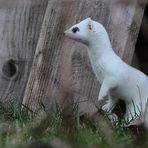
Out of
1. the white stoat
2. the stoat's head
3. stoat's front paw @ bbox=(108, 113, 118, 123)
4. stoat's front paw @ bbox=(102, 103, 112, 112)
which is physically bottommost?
stoat's front paw @ bbox=(108, 113, 118, 123)

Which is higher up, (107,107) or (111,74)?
(111,74)

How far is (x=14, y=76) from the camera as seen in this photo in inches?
160

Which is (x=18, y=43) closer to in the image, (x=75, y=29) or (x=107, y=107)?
(x=75, y=29)

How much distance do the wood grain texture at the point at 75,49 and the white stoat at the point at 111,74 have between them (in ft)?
1.04

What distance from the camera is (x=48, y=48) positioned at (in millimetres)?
3818

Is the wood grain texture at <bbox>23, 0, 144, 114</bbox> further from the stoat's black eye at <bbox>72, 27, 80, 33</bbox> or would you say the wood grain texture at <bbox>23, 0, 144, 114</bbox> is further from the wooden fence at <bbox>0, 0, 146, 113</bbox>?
the stoat's black eye at <bbox>72, 27, 80, 33</bbox>

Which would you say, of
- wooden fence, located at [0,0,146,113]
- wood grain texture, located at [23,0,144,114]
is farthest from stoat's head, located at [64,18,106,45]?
wood grain texture, located at [23,0,144,114]

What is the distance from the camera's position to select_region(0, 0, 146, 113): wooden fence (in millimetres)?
3684

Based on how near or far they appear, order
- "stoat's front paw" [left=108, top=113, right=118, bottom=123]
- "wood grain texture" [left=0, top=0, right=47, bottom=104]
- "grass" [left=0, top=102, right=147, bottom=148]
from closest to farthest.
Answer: "grass" [left=0, top=102, right=147, bottom=148]
"stoat's front paw" [left=108, top=113, right=118, bottom=123]
"wood grain texture" [left=0, top=0, right=47, bottom=104]

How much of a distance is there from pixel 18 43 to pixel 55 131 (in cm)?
141

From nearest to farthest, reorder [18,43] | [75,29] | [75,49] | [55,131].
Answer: [55,131]
[75,29]
[75,49]
[18,43]

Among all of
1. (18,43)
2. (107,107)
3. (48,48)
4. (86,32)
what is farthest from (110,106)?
(18,43)

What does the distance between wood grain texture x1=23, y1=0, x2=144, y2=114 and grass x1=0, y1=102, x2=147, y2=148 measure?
450 millimetres

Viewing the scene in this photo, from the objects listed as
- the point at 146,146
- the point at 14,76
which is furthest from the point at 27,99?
the point at 146,146
